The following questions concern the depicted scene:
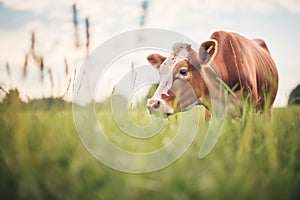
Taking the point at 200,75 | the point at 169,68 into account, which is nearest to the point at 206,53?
the point at 200,75

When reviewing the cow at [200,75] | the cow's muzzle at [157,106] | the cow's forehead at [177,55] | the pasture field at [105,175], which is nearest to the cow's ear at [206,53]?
the cow at [200,75]

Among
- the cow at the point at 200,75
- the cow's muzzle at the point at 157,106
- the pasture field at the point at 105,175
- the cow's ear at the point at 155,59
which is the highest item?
the cow's ear at the point at 155,59

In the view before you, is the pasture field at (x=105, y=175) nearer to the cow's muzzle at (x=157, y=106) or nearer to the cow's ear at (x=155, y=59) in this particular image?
the cow's muzzle at (x=157, y=106)

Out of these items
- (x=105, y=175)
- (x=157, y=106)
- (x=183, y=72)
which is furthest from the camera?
(x=183, y=72)

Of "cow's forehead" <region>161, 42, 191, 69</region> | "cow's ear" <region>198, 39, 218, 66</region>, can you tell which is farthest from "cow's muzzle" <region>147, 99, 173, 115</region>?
"cow's ear" <region>198, 39, 218, 66</region>

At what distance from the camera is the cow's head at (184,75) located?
4498 millimetres

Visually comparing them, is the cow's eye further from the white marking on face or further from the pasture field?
the pasture field

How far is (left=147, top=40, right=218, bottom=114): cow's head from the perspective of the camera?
4498 millimetres

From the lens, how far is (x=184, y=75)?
15.5ft

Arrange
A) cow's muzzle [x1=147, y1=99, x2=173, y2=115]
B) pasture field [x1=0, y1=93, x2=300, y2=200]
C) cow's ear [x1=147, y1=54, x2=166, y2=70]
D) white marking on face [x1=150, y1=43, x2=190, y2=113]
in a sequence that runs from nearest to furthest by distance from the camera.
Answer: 1. pasture field [x1=0, y1=93, x2=300, y2=200]
2. cow's muzzle [x1=147, y1=99, x2=173, y2=115]
3. white marking on face [x1=150, y1=43, x2=190, y2=113]
4. cow's ear [x1=147, y1=54, x2=166, y2=70]

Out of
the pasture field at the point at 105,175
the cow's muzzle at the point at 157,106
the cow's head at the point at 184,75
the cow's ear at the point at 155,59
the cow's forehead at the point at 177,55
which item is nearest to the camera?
the pasture field at the point at 105,175

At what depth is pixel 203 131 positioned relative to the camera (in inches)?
104

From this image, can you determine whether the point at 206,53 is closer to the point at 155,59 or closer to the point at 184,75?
the point at 184,75

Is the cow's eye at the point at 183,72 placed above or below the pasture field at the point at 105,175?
above
